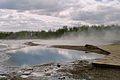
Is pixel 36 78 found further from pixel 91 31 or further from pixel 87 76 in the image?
pixel 91 31

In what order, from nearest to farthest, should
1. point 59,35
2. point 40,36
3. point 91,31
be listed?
point 91,31 < point 59,35 < point 40,36

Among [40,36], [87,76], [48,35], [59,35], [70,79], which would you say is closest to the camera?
[70,79]

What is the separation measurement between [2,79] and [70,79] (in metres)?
A: 3.40

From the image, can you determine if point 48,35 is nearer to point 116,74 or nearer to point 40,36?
point 40,36

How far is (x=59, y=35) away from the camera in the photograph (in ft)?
286

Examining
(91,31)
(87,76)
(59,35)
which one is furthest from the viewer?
(59,35)

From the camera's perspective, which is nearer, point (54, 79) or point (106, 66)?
point (54, 79)

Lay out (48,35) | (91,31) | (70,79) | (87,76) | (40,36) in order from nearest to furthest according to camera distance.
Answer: (70,79) → (87,76) → (91,31) → (48,35) → (40,36)

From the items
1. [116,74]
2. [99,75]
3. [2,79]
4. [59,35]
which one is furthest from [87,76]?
[59,35]

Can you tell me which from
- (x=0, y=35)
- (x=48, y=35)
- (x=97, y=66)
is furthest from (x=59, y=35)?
(x=97, y=66)

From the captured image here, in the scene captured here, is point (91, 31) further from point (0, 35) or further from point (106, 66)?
point (0, 35)

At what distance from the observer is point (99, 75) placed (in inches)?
285

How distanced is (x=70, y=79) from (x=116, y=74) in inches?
104

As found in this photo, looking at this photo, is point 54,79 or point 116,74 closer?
point 54,79
